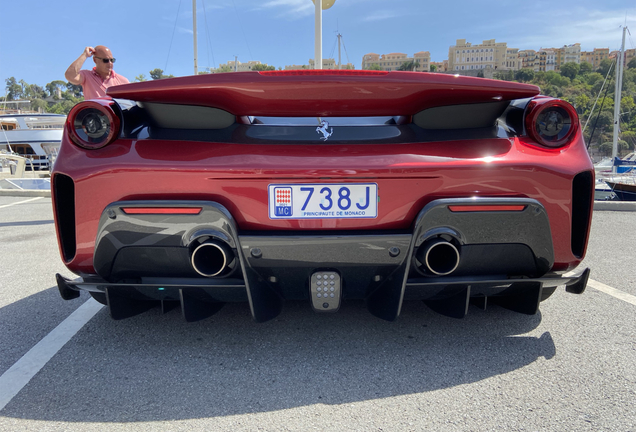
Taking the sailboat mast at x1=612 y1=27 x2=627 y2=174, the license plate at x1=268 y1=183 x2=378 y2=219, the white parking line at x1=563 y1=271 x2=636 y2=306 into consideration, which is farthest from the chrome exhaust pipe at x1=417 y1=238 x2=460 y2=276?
the sailboat mast at x1=612 y1=27 x2=627 y2=174

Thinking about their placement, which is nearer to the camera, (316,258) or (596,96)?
(316,258)

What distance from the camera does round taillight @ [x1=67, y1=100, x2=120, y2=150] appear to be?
1.87 m

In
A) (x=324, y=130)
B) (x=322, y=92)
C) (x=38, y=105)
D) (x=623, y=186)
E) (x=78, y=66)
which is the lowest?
(x=623, y=186)

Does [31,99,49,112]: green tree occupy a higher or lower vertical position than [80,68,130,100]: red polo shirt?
higher

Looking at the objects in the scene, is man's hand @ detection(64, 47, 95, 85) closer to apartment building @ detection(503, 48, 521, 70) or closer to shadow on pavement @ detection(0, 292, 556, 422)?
shadow on pavement @ detection(0, 292, 556, 422)

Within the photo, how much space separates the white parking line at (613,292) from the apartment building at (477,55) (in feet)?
524

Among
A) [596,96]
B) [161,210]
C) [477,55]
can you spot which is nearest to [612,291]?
[161,210]

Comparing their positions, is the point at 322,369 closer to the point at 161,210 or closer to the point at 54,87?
the point at 161,210

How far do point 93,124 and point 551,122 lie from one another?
1830 mm

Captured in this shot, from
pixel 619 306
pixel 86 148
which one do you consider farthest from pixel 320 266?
pixel 619 306

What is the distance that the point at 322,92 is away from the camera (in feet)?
6.10

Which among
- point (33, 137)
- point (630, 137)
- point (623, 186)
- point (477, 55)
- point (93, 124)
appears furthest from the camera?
point (477, 55)

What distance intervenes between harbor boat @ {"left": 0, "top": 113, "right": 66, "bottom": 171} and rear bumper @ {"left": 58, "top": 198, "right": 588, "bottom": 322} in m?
42.8

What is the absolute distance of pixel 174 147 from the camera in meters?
1.85
